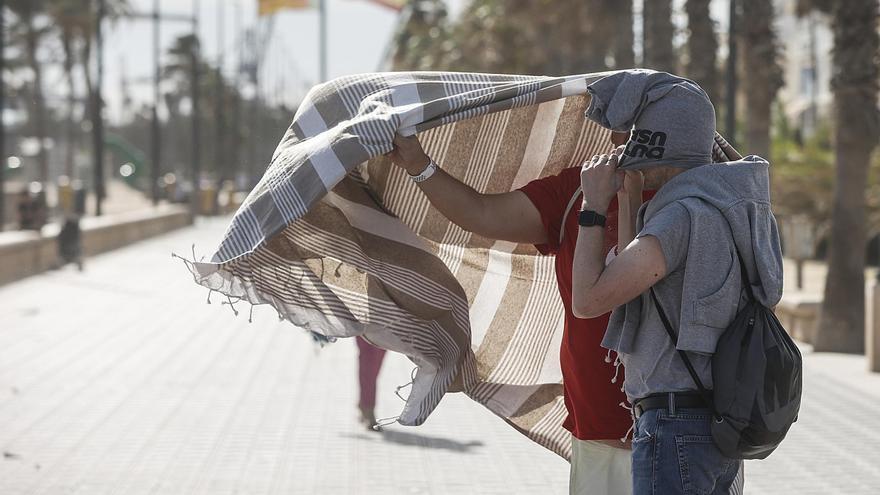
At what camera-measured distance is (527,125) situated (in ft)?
15.3

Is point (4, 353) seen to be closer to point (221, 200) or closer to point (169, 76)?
point (221, 200)

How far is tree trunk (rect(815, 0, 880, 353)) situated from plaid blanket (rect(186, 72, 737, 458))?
385 inches

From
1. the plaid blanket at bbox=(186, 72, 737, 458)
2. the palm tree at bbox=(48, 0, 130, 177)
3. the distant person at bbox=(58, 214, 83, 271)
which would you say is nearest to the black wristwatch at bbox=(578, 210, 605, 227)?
the plaid blanket at bbox=(186, 72, 737, 458)

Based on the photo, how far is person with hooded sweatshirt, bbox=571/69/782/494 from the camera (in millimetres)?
3400

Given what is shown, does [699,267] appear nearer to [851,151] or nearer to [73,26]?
[851,151]

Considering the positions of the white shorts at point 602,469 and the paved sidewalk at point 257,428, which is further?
the paved sidewalk at point 257,428

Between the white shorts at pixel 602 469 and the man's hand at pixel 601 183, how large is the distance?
0.76 metres

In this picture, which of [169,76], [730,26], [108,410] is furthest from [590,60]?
[169,76]

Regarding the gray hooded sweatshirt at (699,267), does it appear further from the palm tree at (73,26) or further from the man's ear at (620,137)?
the palm tree at (73,26)

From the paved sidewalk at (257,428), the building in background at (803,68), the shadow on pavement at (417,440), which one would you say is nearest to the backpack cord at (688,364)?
the paved sidewalk at (257,428)

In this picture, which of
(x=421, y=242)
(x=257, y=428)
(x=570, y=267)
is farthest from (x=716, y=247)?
(x=257, y=428)

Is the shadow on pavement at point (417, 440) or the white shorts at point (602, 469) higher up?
the white shorts at point (602, 469)

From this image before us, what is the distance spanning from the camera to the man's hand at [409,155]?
3.89 meters

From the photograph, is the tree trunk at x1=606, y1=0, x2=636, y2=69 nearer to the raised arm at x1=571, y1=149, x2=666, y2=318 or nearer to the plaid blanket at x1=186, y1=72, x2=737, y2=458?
the plaid blanket at x1=186, y1=72, x2=737, y2=458
